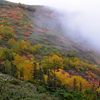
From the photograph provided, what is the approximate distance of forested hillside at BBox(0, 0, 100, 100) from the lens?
69.1 feet

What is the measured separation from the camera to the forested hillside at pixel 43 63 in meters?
21.0

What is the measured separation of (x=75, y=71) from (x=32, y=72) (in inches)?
955

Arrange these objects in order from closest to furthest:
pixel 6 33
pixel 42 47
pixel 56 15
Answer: pixel 6 33
pixel 42 47
pixel 56 15

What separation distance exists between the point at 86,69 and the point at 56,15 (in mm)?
83612

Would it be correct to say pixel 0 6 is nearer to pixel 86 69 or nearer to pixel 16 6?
pixel 16 6

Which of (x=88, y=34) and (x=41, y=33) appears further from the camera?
(x=88, y=34)

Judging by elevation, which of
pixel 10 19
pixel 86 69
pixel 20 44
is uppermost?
pixel 10 19

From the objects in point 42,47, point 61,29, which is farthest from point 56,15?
point 42,47

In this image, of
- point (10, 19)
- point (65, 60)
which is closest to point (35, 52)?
point (65, 60)

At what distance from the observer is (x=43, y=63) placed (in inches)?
1890

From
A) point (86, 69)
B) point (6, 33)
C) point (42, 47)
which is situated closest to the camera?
point (86, 69)

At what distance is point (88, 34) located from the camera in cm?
11975

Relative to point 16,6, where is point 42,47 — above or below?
below

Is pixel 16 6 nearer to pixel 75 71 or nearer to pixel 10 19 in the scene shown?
pixel 10 19
